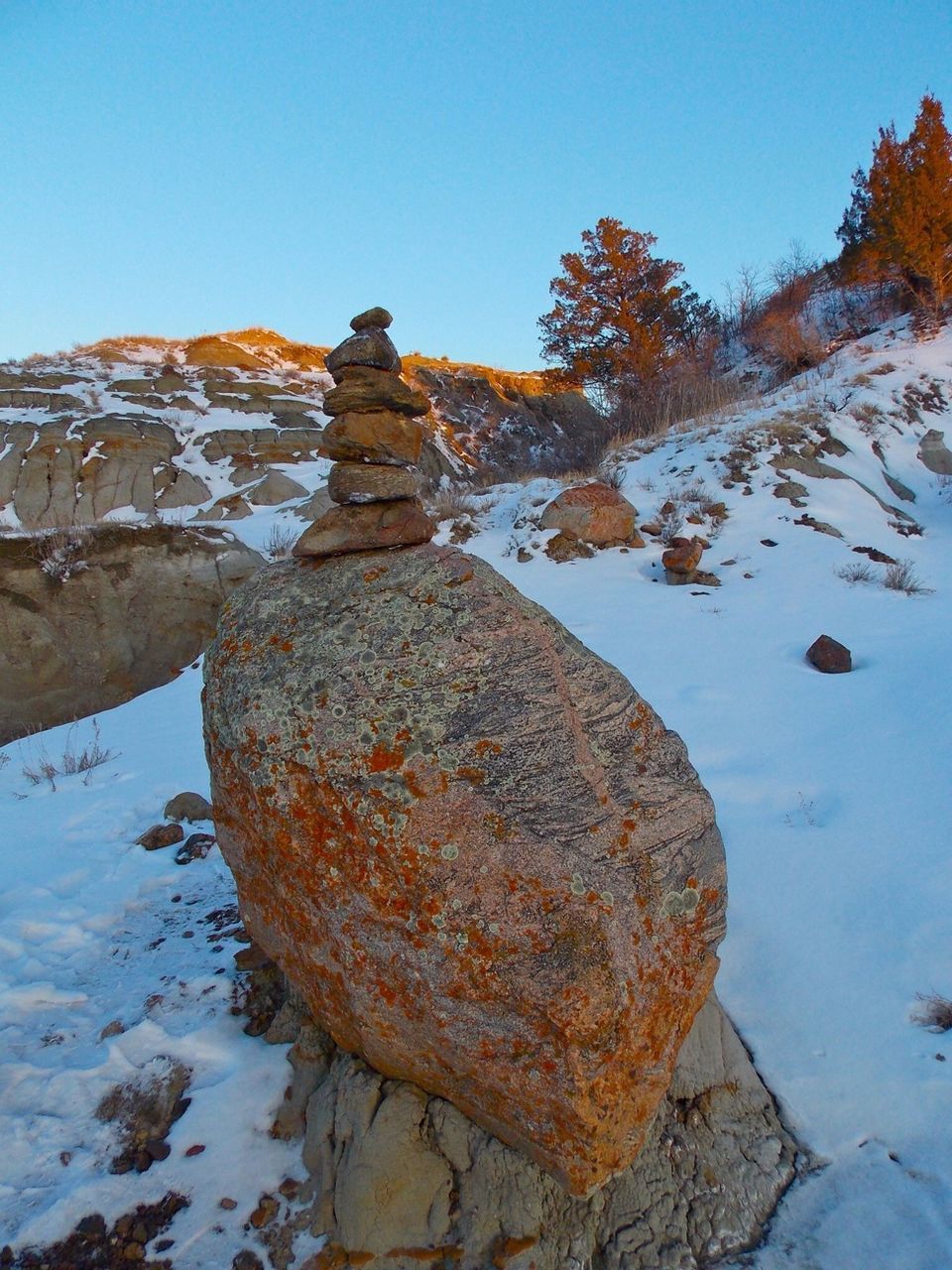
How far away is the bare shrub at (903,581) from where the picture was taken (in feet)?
25.8

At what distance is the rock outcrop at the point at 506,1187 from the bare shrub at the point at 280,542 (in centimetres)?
791

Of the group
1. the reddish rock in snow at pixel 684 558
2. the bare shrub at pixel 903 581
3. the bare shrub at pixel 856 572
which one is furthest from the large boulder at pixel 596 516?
the bare shrub at pixel 903 581

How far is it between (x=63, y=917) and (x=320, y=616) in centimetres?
233

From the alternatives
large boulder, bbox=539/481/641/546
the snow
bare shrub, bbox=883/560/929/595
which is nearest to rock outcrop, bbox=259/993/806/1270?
the snow

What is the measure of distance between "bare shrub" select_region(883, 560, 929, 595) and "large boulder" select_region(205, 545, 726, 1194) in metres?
6.81

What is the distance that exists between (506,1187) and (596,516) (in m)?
8.60

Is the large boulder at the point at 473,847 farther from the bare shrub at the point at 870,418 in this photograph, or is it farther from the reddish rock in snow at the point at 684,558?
the bare shrub at the point at 870,418

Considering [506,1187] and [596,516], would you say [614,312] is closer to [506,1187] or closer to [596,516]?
[596,516]

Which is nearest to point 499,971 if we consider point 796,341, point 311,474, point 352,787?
point 352,787

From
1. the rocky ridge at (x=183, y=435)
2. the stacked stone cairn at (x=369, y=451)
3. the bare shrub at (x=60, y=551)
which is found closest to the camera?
the stacked stone cairn at (x=369, y=451)

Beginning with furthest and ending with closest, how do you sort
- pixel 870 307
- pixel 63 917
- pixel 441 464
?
pixel 441 464
pixel 870 307
pixel 63 917

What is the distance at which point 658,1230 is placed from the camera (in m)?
2.04

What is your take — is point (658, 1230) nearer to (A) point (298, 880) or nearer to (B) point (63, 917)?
(A) point (298, 880)

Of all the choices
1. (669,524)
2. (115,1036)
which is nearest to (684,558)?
(669,524)
